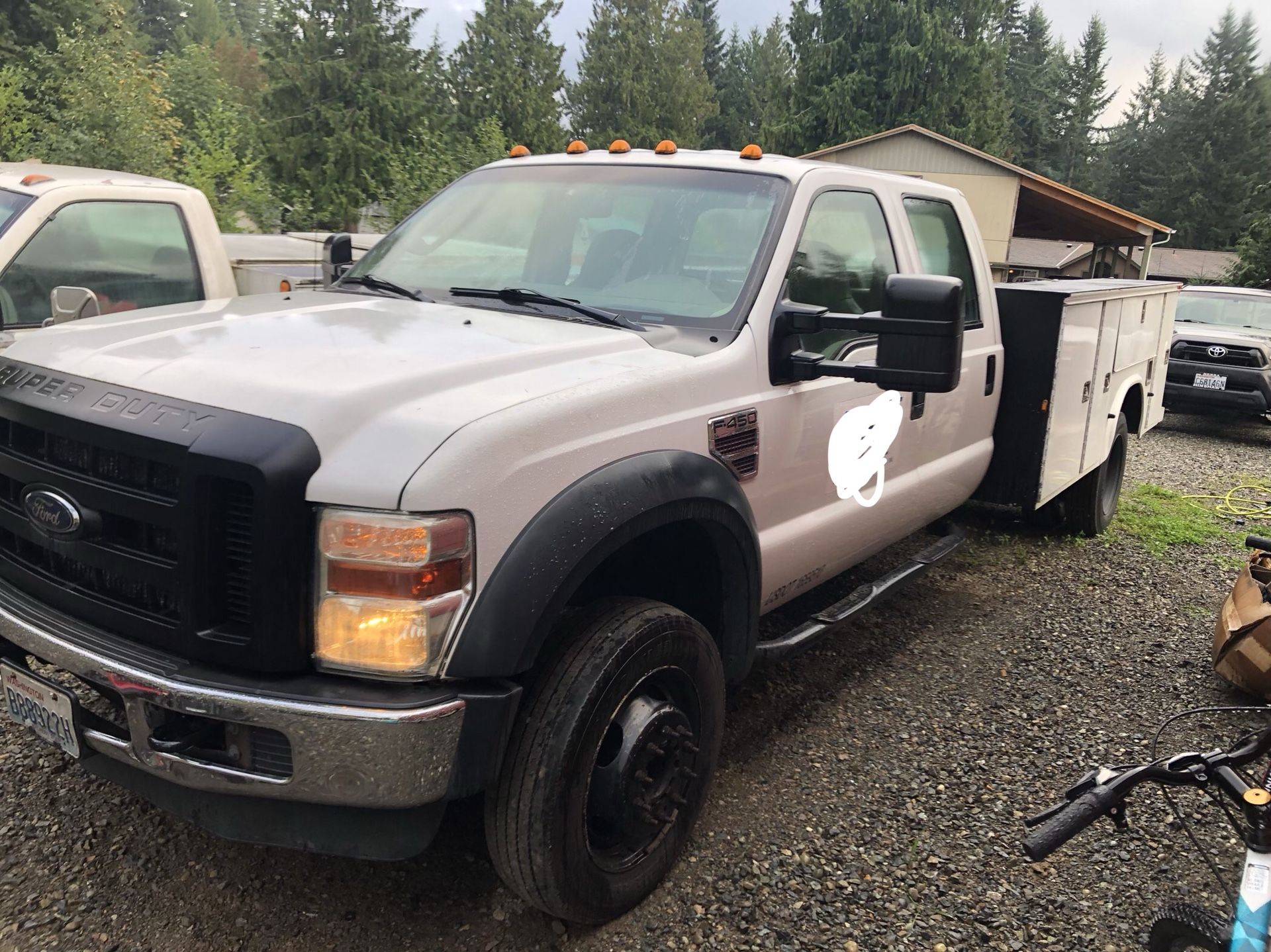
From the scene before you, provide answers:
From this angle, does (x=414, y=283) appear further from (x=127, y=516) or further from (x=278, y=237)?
(x=278, y=237)

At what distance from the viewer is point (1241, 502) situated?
7.94 m

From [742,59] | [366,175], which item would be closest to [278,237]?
[366,175]

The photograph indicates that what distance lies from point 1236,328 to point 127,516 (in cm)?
1328

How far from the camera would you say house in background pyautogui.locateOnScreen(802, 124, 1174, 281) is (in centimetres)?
2066

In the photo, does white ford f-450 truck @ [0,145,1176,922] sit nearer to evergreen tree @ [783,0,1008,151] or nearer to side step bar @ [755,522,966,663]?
side step bar @ [755,522,966,663]

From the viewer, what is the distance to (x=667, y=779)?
2.64 meters

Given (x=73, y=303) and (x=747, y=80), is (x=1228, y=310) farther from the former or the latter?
(x=747, y=80)

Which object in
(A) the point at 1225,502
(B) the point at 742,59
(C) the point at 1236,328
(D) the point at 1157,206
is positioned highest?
(B) the point at 742,59

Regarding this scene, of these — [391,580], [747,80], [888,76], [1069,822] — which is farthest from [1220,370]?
[747,80]

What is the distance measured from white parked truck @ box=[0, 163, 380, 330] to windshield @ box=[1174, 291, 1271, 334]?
38.4ft

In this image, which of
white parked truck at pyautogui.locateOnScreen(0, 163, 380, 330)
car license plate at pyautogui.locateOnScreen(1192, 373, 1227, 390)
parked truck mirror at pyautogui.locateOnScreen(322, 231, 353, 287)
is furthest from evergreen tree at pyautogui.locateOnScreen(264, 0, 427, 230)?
parked truck mirror at pyautogui.locateOnScreen(322, 231, 353, 287)

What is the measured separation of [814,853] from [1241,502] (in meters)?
6.59

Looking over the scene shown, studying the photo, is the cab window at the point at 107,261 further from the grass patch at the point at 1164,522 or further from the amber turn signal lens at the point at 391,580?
the grass patch at the point at 1164,522

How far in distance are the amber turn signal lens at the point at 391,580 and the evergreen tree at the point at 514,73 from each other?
45864 millimetres
